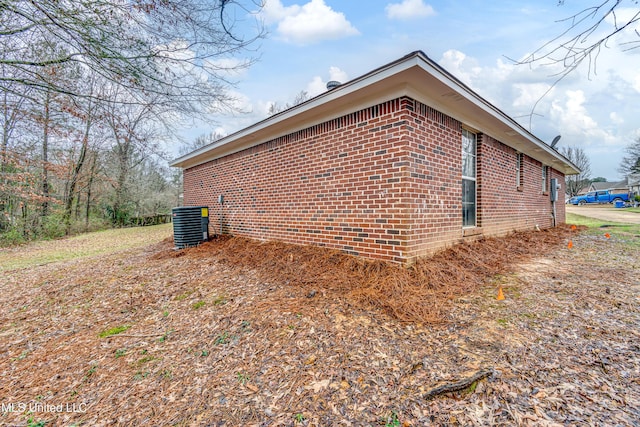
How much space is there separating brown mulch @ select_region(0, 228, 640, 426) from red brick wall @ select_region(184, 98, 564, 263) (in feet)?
1.54

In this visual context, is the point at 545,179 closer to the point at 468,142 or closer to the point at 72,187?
the point at 468,142

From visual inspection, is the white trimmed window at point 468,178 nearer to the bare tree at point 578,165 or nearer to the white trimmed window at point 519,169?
the white trimmed window at point 519,169

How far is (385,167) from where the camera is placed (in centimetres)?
396

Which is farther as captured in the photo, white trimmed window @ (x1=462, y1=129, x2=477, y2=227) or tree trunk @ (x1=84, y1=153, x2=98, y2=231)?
tree trunk @ (x1=84, y1=153, x2=98, y2=231)

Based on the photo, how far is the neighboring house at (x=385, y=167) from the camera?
384 cm

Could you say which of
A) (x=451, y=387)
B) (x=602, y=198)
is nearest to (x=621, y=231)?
(x=451, y=387)

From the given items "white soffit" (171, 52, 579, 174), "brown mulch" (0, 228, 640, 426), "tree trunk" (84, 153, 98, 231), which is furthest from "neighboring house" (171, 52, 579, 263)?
"tree trunk" (84, 153, 98, 231)

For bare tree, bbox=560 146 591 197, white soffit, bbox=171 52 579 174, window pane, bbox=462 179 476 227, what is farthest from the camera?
bare tree, bbox=560 146 591 197

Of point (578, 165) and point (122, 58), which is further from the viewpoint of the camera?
point (578, 165)

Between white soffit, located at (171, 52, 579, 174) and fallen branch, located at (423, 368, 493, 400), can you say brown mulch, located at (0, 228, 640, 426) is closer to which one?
fallen branch, located at (423, 368, 493, 400)

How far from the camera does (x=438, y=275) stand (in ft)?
12.3

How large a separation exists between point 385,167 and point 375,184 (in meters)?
0.30

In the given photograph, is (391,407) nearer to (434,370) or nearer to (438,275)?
(434,370)

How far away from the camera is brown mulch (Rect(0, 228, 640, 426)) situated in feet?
5.71
